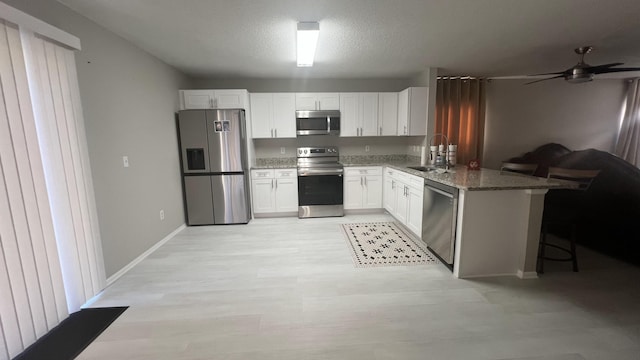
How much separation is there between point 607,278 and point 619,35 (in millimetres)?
2566

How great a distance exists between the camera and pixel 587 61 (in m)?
3.66

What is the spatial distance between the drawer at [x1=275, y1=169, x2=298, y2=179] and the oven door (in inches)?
4.1

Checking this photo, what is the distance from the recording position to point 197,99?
4.04 metres

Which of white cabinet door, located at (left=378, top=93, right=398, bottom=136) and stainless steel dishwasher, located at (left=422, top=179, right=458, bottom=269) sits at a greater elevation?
white cabinet door, located at (left=378, top=93, right=398, bottom=136)

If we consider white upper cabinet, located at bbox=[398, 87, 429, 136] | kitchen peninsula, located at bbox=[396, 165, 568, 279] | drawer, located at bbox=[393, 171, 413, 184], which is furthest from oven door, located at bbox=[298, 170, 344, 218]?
kitchen peninsula, located at bbox=[396, 165, 568, 279]

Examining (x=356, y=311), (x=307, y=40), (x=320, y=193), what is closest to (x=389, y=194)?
(x=320, y=193)

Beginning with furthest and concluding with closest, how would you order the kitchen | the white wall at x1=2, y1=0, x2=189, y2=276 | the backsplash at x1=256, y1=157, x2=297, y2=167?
1. the backsplash at x1=256, y1=157, x2=297, y2=167
2. the kitchen
3. the white wall at x1=2, y1=0, x2=189, y2=276

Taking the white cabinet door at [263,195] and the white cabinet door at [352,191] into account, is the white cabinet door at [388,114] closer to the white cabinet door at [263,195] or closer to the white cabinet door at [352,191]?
the white cabinet door at [352,191]

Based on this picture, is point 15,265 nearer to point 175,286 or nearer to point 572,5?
point 175,286

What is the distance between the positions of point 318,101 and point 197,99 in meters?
1.98

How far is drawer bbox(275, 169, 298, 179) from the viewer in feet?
14.2

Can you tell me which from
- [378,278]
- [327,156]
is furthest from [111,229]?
[327,156]

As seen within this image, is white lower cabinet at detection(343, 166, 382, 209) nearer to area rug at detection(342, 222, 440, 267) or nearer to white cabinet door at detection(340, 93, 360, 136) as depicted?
area rug at detection(342, 222, 440, 267)

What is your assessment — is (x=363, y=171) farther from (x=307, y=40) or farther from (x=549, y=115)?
(x=549, y=115)
